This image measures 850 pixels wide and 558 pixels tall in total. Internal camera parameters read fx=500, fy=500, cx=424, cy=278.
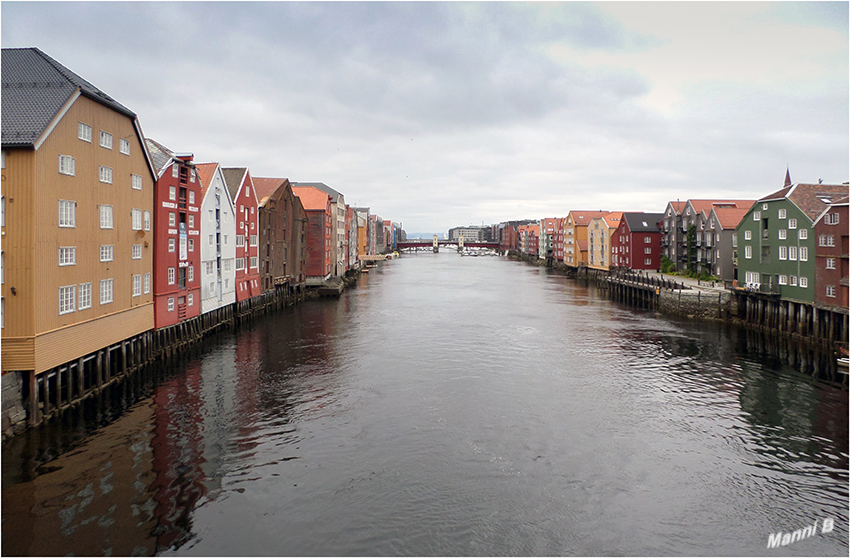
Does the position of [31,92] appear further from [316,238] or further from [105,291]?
[316,238]

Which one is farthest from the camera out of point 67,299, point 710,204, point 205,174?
point 710,204

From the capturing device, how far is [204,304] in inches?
1695

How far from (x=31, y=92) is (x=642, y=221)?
93.9m

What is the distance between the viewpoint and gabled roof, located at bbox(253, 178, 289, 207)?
61.5m

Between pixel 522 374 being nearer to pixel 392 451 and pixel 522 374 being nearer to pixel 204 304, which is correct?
pixel 392 451

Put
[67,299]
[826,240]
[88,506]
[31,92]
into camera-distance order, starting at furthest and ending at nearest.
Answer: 1. [826,240]
2. [67,299]
3. [31,92]
4. [88,506]

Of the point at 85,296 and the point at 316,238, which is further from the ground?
the point at 316,238

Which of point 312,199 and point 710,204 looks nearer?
point 710,204

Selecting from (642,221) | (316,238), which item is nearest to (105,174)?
(316,238)

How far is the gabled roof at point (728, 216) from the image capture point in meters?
67.1

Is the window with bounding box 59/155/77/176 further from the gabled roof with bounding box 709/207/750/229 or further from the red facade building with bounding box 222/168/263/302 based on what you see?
the gabled roof with bounding box 709/207/750/229

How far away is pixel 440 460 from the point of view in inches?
775

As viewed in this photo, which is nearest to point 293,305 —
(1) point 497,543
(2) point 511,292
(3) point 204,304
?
(3) point 204,304

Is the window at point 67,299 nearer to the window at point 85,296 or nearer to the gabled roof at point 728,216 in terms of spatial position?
the window at point 85,296
